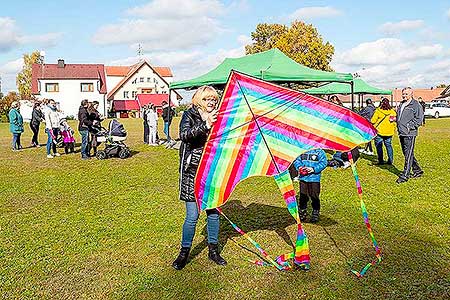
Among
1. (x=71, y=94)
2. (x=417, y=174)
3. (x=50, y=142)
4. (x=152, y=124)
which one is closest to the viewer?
(x=417, y=174)

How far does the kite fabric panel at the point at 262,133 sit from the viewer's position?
4430 millimetres

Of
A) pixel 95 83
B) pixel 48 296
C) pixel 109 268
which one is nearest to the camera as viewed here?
pixel 48 296

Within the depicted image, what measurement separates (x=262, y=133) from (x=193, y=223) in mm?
1238

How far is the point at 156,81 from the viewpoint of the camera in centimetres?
6881

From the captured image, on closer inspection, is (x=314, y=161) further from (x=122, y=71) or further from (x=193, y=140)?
(x=122, y=71)

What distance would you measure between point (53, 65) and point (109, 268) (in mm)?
63244

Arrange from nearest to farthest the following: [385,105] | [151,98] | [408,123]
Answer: [408,123], [385,105], [151,98]

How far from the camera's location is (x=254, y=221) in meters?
6.72

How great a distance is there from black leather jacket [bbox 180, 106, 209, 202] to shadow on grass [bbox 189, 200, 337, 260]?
1.05 meters

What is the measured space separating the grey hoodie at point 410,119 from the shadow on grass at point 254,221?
3722 millimetres

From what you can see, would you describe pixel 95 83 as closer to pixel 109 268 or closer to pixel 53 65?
pixel 53 65

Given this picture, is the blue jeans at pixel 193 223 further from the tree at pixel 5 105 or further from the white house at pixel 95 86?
the white house at pixel 95 86

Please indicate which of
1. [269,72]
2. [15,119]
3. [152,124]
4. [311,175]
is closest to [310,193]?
[311,175]

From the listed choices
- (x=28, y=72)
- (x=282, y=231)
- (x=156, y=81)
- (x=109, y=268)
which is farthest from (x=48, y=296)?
(x=28, y=72)
